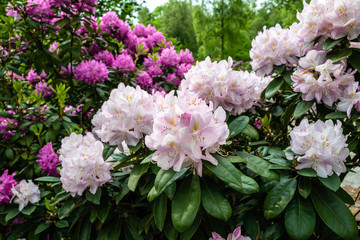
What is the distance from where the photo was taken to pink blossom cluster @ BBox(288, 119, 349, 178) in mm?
1125

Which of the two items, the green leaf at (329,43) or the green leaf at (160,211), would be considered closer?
the green leaf at (160,211)

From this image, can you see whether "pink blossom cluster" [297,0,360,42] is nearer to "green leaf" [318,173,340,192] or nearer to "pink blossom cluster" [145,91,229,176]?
"green leaf" [318,173,340,192]

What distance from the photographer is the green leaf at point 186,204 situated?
938 millimetres

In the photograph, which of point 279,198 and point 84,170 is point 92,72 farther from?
point 279,198

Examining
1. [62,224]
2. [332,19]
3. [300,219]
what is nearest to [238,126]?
[300,219]

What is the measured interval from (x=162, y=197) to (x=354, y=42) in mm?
1207

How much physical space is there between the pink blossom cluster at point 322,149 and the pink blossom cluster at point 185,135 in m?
0.38

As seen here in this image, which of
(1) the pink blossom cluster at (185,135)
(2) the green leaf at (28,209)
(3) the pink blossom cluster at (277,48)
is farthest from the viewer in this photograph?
(2) the green leaf at (28,209)

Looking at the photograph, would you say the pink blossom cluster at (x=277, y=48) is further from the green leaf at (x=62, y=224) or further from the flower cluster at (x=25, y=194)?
the flower cluster at (x=25, y=194)

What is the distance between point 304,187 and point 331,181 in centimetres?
11

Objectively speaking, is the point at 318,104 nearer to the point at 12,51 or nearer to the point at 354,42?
the point at 354,42

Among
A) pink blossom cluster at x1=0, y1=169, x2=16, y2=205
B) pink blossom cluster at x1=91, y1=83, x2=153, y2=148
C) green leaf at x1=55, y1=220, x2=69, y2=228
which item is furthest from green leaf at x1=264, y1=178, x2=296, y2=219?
pink blossom cluster at x1=0, y1=169, x2=16, y2=205

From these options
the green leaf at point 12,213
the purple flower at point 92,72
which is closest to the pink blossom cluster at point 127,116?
the green leaf at point 12,213

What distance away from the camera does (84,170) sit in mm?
1347
